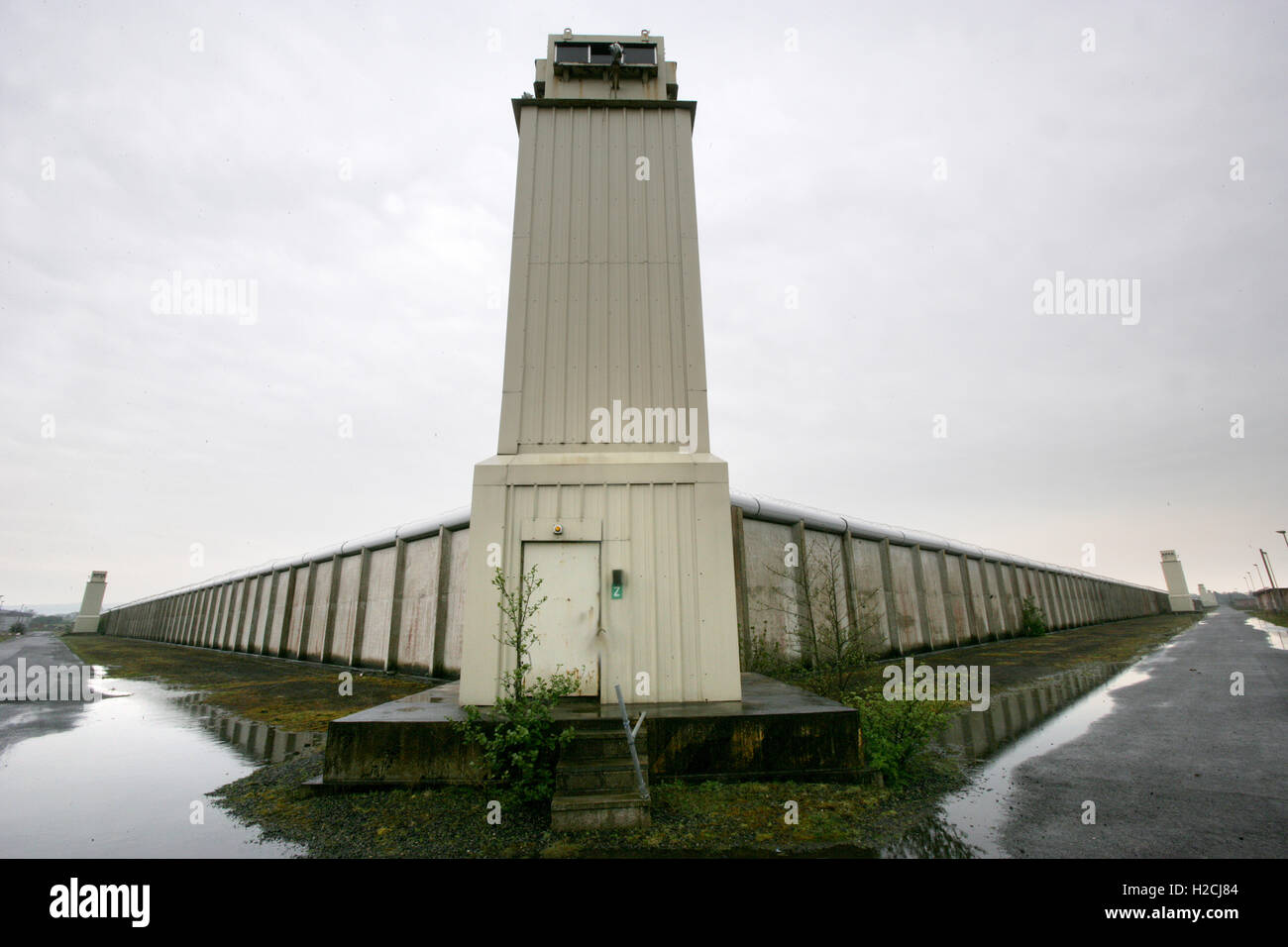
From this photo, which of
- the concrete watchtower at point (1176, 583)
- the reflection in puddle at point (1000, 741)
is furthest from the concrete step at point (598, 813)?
the concrete watchtower at point (1176, 583)

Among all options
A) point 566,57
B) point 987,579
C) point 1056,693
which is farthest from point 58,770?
point 987,579

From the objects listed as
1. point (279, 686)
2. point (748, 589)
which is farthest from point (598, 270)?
point (279, 686)

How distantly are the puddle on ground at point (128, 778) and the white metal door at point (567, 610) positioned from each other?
9.94 feet

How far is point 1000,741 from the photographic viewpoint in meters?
7.09

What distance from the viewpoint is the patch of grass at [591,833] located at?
13.0 feet

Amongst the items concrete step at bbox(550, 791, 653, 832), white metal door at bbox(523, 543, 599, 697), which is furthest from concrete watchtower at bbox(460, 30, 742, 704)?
concrete step at bbox(550, 791, 653, 832)

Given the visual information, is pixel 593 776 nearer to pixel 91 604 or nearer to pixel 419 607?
pixel 419 607

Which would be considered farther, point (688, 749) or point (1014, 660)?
point (1014, 660)

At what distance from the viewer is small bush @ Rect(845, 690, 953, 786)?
5.37m

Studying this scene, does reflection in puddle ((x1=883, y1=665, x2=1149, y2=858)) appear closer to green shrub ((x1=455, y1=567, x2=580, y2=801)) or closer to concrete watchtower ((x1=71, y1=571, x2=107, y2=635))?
green shrub ((x1=455, y1=567, x2=580, y2=801))

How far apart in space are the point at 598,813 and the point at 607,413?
15.8 feet

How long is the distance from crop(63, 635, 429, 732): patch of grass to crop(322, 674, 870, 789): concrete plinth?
433 centimetres

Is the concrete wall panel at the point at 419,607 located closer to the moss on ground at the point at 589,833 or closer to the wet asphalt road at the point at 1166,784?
the moss on ground at the point at 589,833
